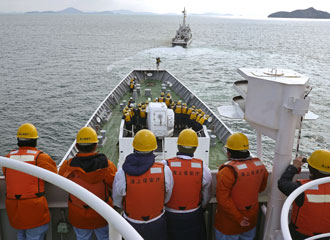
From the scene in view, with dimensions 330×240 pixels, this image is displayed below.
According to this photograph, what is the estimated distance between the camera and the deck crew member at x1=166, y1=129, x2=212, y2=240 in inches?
137

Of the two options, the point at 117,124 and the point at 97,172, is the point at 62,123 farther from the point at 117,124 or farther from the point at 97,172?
the point at 97,172

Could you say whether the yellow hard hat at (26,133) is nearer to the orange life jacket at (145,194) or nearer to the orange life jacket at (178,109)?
the orange life jacket at (145,194)

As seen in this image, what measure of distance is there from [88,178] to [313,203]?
7.69 feet

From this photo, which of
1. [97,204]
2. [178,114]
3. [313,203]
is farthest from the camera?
[178,114]

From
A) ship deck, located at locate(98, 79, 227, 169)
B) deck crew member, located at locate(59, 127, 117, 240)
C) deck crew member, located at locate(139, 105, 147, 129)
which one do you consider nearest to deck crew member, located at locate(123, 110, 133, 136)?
deck crew member, located at locate(139, 105, 147, 129)

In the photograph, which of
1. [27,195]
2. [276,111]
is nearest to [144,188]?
[27,195]

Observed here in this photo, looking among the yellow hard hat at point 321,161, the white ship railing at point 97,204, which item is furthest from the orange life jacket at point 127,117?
the white ship railing at point 97,204

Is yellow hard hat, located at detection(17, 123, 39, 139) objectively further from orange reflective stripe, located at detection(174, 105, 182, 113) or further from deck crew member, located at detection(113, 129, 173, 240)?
orange reflective stripe, located at detection(174, 105, 182, 113)

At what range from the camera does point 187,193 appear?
11.5 ft

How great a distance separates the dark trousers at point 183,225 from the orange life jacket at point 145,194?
1.04 feet

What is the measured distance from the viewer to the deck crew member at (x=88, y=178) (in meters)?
3.37

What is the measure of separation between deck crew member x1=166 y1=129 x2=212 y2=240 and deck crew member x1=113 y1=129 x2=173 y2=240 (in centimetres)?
14

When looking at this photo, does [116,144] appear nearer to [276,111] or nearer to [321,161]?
[276,111]

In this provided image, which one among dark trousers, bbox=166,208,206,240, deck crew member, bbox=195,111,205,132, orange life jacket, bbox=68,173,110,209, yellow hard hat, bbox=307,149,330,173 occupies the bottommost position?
deck crew member, bbox=195,111,205,132
